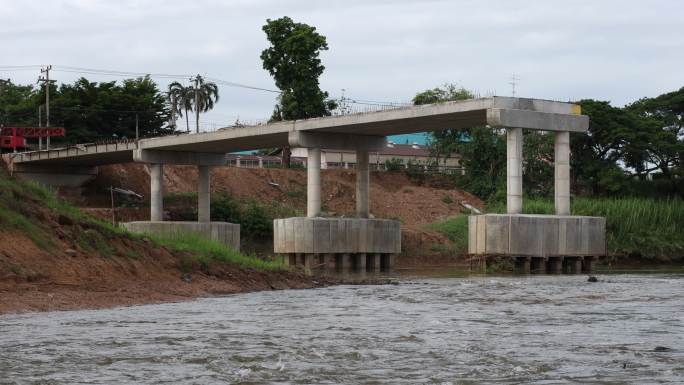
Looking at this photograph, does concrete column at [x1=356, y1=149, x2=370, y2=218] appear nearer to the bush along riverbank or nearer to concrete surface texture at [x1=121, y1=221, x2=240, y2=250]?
concrete surface texture at [x1=121, y1=221, x2=240, y2=250]

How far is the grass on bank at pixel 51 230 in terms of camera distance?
30812 millimetres

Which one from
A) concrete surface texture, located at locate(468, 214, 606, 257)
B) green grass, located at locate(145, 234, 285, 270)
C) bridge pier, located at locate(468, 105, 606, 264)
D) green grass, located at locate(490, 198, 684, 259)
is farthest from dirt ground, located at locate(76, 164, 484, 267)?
green grass, located at locate(145, 234, 285, 270)

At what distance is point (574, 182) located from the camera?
307 feet

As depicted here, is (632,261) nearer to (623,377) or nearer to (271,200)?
(271,200)

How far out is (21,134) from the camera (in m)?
92.8

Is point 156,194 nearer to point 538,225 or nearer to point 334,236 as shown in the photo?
point 334,236

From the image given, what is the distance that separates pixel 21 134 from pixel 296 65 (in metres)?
23.9

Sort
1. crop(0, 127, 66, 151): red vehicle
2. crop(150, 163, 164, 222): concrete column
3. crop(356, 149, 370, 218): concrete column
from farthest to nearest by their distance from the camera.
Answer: crop(0, 127, 66, 151): red vehicle → crop(150, 163, 164, 222): concrete column → crop(356, 149, 370, 218): concrete column

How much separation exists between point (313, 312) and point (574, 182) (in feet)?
224

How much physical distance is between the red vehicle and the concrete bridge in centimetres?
210

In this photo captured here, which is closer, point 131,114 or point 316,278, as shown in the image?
point 316,278

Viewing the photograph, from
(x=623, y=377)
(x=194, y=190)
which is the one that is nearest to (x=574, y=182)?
(x=194, y=190)

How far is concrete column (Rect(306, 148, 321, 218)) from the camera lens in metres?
69.5

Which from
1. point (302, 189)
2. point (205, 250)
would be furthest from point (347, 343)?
point (302, 189)
